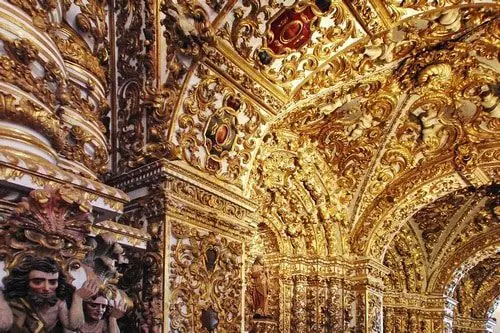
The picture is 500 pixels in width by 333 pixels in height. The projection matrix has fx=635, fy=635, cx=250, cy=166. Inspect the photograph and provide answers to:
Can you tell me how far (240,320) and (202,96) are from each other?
6.83 feet

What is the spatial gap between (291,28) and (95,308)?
3729 millimetres

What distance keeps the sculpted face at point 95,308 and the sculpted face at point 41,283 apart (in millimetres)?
447

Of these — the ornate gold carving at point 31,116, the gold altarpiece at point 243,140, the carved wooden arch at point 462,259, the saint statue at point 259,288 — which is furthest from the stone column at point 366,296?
the ornate gold carving at point 31,116

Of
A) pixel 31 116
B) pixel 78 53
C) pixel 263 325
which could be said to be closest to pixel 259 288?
pixel 263 325

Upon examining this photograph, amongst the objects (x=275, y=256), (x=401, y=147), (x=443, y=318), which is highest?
(x=401, y=147)

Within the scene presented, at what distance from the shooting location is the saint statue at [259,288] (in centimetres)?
919

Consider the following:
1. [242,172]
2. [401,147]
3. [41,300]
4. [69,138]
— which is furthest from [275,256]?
[41,300]

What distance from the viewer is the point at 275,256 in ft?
32.4

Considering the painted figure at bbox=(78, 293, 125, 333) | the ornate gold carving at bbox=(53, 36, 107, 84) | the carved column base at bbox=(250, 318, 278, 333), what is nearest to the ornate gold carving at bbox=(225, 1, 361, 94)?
the ornate gold carving at bbox=(53, 36, 107, 84)

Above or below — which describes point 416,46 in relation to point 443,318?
above

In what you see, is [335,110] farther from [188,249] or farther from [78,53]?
[78,53]

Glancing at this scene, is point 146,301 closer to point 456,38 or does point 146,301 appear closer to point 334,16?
point 334,16

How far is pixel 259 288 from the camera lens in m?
9.19

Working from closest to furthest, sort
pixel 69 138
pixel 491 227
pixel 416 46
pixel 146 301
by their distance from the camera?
pixel 69 138
pixel 146 301
pixel 416 46
pixel 491 227
